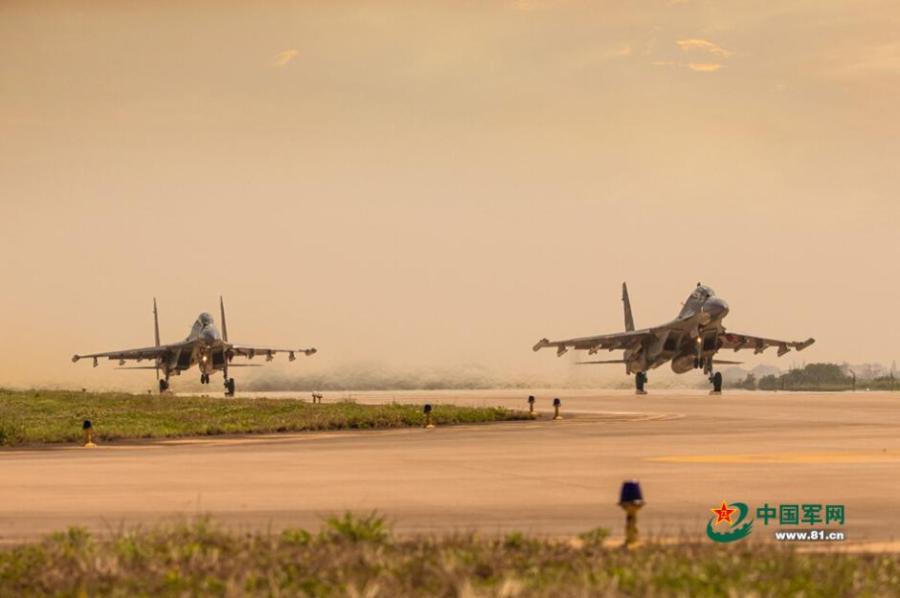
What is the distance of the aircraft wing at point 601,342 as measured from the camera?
9562 cm

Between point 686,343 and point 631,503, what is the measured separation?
80.4 m

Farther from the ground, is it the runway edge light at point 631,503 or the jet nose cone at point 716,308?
the jet nose cone at point 716,308

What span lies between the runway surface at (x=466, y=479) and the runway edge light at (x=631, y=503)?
127 centimetres

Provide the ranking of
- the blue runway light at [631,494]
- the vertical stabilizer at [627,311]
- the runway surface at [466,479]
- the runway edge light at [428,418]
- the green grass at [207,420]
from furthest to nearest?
the vertical stabilizer at [627,311] < the runway edge light at [428,418] < the green grass at [207,420] < the runway surface at [466,479] < the blue runway light at [631,494]

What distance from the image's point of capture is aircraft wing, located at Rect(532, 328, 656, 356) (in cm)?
9562

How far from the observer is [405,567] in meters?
12.0

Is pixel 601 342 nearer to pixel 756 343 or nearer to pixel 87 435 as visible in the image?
pixel 756 343

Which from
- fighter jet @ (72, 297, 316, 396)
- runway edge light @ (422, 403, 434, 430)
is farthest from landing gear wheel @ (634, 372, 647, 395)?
runway edge light @ (422, 403, 434, 430)

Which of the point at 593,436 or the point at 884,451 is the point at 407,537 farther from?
the point at 593,436

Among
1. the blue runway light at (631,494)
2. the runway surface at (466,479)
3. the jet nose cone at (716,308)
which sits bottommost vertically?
the runway surface at (466,479)

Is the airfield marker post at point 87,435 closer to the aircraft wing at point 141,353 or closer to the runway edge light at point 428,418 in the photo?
the runway edge light at point 428,418

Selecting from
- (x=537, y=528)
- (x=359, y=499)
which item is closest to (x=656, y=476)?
(x=359, y=499)

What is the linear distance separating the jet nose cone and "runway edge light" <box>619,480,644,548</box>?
72.5 m

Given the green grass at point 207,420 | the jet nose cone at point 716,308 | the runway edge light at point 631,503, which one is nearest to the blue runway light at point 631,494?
the runway edge light at point 631,503
